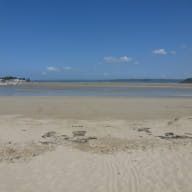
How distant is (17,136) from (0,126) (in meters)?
1.96

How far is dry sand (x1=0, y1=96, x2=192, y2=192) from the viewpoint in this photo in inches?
163

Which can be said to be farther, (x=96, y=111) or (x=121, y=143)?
(x=96, y=111)

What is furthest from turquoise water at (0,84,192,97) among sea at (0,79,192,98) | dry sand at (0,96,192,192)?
dry sand at (0,96,192,192)

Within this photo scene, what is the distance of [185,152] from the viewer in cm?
578

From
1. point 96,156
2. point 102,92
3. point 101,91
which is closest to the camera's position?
point 96,156

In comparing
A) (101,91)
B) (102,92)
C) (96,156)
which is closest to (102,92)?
(102,92)

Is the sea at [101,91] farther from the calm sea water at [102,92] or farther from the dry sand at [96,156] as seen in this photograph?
the dry sand at [96,156]

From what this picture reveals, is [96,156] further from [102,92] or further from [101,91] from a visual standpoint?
[101,91]

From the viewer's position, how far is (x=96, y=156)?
558cm

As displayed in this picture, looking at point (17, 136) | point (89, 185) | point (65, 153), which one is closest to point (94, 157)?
point (65, 153)

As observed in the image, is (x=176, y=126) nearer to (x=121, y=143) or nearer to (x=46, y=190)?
(x=121, y=143)

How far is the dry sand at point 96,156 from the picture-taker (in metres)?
4.14

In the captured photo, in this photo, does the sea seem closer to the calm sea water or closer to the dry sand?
the calm sea water

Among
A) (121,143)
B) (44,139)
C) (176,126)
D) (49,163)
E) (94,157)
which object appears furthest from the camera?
(176,126)
